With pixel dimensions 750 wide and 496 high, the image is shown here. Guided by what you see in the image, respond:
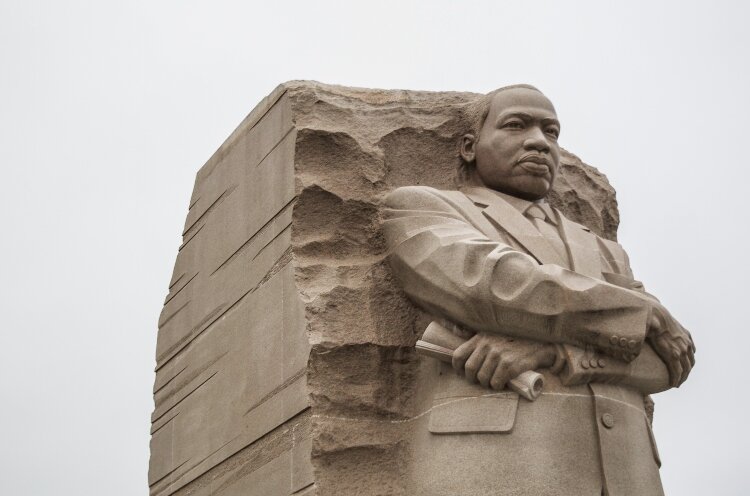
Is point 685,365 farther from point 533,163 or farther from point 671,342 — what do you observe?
point 533,163

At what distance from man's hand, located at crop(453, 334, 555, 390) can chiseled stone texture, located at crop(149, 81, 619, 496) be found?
0.46 m

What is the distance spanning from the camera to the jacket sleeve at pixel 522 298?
251 inches


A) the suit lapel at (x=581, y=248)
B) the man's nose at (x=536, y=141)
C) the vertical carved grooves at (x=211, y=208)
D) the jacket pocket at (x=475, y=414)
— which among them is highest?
the vertical carved grooves at (x=211, y=208)

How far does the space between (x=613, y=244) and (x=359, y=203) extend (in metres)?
1.53

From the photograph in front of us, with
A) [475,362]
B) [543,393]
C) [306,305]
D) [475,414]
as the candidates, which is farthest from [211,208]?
[543,393]

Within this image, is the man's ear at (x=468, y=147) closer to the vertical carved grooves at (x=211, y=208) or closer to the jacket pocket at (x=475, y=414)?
the vertical carved grooves at (x=211, y=208)

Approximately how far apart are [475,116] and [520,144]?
0.35m

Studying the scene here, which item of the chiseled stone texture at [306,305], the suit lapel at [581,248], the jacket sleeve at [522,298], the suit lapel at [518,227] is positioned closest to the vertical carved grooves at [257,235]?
the chiseled stone texture at [306,305]

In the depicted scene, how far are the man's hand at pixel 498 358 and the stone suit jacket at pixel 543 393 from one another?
5 centimetres

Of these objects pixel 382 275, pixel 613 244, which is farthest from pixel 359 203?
pixel 613 244

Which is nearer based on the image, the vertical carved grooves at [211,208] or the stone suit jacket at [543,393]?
the stone suit jacket at [543,393]

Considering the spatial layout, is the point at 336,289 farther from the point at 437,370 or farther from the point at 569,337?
the point at 569,337

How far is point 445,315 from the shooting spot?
664 cm

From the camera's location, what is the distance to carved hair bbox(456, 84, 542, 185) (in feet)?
24.2
